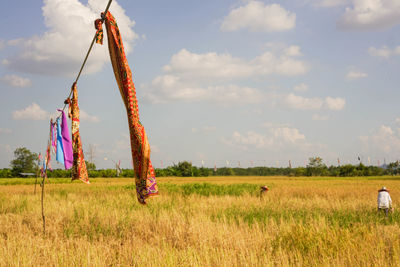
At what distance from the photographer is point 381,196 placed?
32.3ft

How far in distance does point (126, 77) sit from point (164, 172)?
72.9 meters

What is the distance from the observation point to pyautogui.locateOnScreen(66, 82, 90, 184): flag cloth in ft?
20.6

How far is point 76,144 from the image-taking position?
21.3 feet

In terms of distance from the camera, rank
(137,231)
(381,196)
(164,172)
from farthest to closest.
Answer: (164,172) < (381,196) < (137,231)

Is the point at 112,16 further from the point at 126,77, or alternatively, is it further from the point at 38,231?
the point at 38,231

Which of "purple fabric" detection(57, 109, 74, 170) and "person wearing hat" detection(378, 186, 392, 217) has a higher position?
"purple fabric" detection(57, 109, 74, 170)

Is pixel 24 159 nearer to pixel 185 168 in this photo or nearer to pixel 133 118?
pixel 185 168

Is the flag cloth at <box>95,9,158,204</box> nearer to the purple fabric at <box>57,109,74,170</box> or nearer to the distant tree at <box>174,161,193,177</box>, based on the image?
the purple fabric at <box>57,109,74,170</box>

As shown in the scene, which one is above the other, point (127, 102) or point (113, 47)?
point (113, 47)

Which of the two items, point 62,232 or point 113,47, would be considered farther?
point 62,232

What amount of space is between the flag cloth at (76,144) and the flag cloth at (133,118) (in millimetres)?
2819

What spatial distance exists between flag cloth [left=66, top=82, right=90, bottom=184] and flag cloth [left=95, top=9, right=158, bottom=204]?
9.25 feet

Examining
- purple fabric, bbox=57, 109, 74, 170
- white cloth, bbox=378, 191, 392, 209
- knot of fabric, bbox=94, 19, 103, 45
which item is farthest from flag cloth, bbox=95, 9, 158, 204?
white cloth, bbox=378, 191, 392, 209

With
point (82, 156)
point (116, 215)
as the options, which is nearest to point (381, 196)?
point (116, 215)
